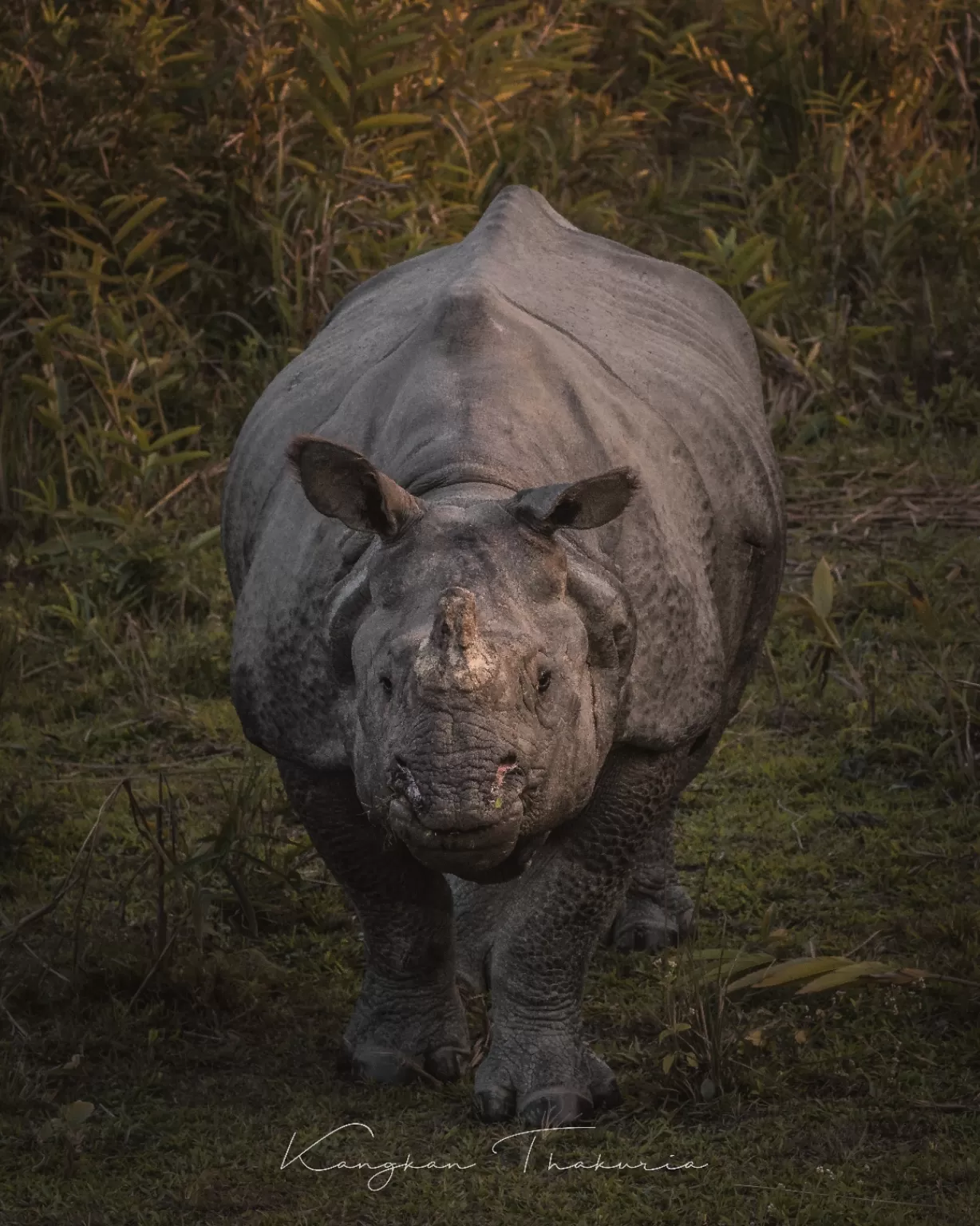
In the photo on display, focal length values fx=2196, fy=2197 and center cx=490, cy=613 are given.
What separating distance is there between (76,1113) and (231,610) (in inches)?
125

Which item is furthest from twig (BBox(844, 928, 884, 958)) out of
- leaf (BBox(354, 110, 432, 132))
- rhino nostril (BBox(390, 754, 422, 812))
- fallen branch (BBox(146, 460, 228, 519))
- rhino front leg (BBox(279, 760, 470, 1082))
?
leaf (BBox(354, 110, 432, 132))

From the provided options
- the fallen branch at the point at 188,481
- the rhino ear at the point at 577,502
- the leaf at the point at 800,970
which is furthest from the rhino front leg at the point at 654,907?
the fallen branch at the point at 188,481

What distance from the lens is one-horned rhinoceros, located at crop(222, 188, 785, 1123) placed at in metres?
3.55

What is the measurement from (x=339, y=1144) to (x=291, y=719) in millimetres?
792

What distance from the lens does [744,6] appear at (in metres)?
9.76

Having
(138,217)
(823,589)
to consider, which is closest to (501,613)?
(823,589)

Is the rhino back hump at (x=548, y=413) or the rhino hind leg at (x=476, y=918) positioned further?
the rhino hind leg at (x=476, y=918)

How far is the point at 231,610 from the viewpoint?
7039 millimetres

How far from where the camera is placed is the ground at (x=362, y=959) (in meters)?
3.93

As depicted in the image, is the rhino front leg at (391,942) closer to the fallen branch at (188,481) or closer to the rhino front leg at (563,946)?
the rhino front leg at (563,946)

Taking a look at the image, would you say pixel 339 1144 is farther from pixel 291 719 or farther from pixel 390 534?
pixel 390 534

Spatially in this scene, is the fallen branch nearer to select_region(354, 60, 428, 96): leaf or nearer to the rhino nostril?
select_region(354, 60, 428, 96): leaf

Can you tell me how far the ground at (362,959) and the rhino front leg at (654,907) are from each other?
0.07 m

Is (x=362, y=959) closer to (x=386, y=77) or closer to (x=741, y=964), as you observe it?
(x=741, y=964)
